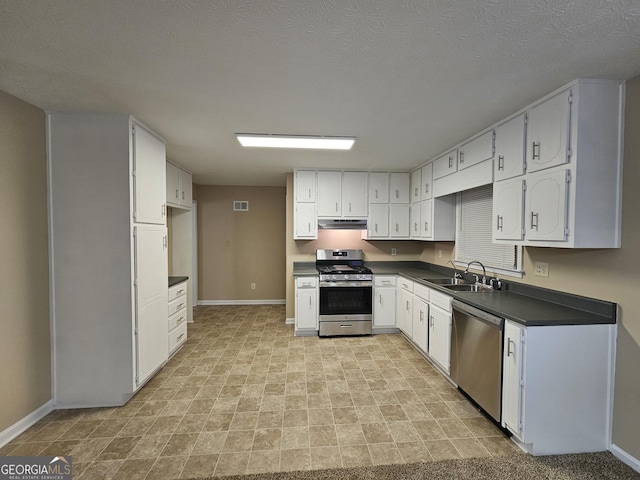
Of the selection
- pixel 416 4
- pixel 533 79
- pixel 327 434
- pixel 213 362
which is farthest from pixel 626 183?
pixel 213 362

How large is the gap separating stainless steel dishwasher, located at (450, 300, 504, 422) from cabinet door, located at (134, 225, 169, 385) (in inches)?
114

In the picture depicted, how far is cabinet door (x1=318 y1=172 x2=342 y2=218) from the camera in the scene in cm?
436

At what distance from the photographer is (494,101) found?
212 centimetres

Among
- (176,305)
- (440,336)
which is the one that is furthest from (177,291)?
(440,336)

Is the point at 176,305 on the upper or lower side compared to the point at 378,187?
lower

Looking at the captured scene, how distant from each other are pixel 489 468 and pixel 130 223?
3185mm

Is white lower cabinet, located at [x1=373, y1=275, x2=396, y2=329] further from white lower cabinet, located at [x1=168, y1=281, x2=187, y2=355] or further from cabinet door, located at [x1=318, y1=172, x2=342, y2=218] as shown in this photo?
white lower cabinet, located at [x1=168, y1=281, x2=187, y2=355]

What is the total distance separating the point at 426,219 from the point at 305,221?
1759 millimetres

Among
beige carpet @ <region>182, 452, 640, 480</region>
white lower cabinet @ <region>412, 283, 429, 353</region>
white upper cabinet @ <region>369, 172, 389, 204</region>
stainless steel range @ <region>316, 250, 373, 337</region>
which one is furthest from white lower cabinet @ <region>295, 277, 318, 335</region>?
beige carpet @ <region>182, 452, 640, 480</region>

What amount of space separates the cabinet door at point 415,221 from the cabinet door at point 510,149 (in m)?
1.67

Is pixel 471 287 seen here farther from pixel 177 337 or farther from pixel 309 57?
pixel 177 337

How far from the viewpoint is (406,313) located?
395cm

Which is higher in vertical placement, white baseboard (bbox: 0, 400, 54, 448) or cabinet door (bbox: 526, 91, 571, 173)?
cabinet door (bbox: 526, 91, 571, 173)

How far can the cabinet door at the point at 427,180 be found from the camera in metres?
3.86
